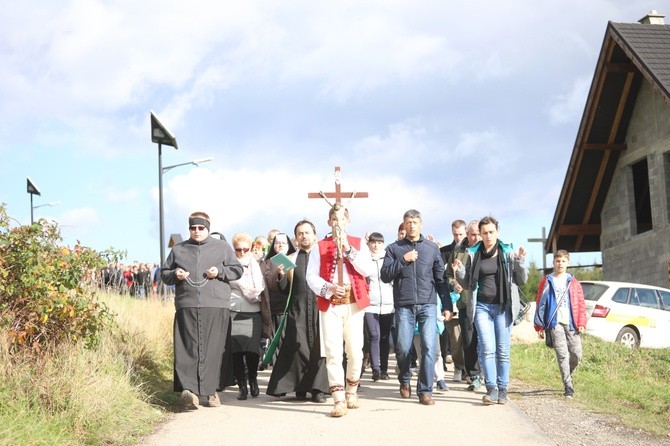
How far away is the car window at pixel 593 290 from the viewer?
61.0 feet

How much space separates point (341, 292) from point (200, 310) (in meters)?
1.47

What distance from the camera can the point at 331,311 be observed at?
30.9ft

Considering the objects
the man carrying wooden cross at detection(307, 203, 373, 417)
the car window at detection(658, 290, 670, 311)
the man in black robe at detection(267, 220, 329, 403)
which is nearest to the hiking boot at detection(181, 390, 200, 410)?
the man in black robe at detection(267, 220, 329, 403)

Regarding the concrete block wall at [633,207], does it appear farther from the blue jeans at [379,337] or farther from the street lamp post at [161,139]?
the blue jeans at [379,337]

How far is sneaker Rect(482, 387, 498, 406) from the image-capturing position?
985 cm

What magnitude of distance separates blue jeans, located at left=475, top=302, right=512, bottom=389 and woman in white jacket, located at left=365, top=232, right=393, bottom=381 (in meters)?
2.57

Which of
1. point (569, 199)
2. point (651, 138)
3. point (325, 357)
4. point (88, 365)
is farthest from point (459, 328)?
point (569, 199)

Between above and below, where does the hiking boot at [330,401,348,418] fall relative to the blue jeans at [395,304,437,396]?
below

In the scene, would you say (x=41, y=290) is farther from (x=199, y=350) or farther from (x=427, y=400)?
(x=427, y=400)

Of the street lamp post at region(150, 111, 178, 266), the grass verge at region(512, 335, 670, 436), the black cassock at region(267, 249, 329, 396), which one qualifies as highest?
the street lamp post at region(150, 111, 178, 266)

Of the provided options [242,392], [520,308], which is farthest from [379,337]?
[242,392]

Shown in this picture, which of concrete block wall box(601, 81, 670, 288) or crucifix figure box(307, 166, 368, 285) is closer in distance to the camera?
crucifix figure box(307, 166, 368, 285)

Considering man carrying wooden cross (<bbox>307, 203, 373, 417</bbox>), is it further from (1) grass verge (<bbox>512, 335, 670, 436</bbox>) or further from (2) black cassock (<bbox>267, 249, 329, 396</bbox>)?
(1) grass verge (<bbox>512, 335, 670, 436</bbox>)

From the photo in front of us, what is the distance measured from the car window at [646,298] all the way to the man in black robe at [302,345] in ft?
35.6
